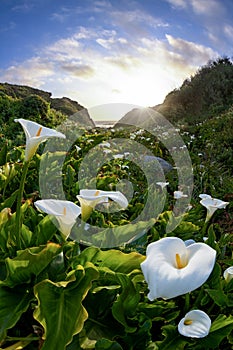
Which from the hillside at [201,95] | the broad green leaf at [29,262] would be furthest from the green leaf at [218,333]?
the hillside at [201,95]

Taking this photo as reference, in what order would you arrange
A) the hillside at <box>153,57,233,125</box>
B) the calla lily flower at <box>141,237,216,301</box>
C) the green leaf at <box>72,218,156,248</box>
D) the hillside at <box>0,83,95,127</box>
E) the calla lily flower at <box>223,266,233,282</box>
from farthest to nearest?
the hillside at <box>153,57,233,125</box>
the hillside at <box>0,83,95,127</box>
the green leaf at <box>72,218,156,248</box>
the calla lily flower at <box>223,266,233,282</box>
the calla lily flower at <box>141,237,216,301</box>

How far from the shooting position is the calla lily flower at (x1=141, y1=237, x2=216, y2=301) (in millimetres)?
917

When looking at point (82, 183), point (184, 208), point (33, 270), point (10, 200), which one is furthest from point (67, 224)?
point (184, 208)

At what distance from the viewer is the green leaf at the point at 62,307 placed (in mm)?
1073

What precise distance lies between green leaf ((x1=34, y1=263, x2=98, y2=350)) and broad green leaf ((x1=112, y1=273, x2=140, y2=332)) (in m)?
0.12

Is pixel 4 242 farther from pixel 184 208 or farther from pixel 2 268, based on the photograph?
pixel 184 208

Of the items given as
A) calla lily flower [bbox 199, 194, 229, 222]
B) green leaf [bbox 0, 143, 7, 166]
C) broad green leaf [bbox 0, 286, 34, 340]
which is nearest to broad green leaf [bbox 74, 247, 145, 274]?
broad green leaf [bbox 0, 286, 34, 340]

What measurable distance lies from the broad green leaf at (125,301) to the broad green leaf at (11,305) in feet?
0.89

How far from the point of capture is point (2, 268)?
133 cm

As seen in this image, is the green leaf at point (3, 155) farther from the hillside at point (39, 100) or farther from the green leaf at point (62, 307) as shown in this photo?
the hillside at point (39, 100)

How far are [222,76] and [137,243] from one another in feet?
59.7

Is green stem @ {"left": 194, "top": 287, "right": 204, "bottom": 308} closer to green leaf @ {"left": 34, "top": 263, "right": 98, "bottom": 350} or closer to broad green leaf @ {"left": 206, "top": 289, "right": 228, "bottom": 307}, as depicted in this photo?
broad green leaf @ {"left": 206, "top": 289, "right": 228, "bottom": 307}

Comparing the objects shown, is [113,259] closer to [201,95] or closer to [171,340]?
[171,340]

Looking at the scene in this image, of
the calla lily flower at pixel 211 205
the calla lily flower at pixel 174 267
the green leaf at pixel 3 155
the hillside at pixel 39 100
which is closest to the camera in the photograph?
the calla lily flower at pixel 174 267
